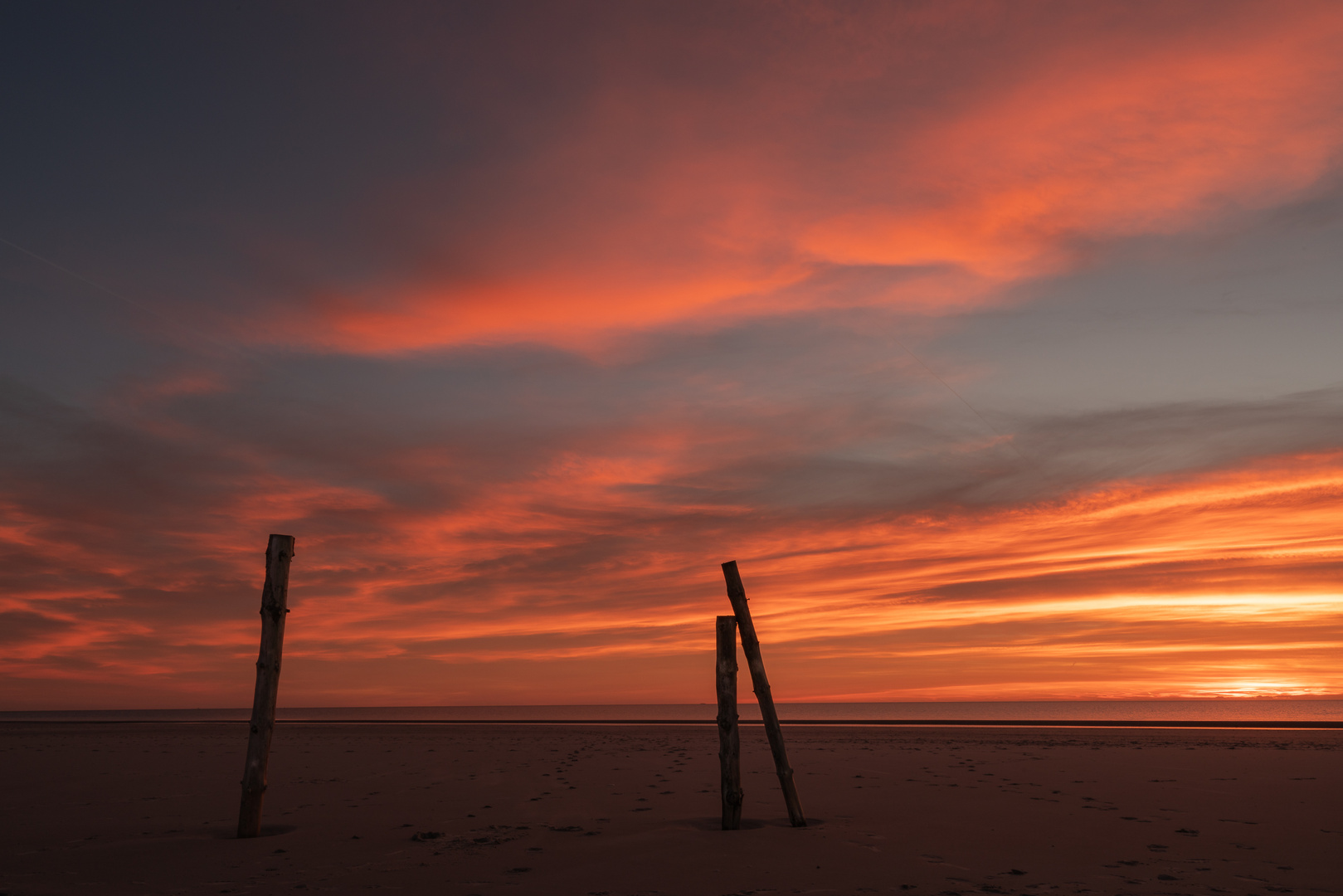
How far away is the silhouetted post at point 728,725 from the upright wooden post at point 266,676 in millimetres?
5866

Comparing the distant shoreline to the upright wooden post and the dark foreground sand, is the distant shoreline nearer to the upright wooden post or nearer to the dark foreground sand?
the dark foreground sand

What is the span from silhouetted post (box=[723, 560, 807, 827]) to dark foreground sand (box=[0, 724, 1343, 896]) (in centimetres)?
37

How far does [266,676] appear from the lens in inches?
416

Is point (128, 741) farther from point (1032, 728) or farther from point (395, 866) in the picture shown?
point (1032, 728)

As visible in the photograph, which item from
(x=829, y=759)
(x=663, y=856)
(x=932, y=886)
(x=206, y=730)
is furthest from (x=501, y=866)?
(x=206, y=730)

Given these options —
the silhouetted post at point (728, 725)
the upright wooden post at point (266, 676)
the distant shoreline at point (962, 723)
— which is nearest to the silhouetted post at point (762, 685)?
the silhouetted post at point (728, 725)

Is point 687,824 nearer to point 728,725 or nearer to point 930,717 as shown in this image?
point 728,725

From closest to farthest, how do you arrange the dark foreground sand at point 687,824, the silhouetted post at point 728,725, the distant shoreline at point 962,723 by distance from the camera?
the dark foreground sand at point 687,824, the silhouetted post at point 728,725, the distant shoreline at point 962,723

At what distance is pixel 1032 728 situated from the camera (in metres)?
29.7

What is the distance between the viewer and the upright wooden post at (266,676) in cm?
1020

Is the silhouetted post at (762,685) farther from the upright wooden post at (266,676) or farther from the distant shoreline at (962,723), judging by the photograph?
the distant shoreline at (962,723)

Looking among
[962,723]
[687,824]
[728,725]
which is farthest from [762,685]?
[962,723]

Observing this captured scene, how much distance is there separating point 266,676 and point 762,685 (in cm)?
666

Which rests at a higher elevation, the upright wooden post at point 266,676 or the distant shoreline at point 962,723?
the upright wooden post at point 266,676
